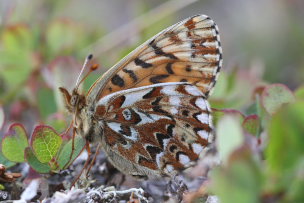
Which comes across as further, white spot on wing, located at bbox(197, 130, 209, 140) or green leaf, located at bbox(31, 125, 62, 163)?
white spot on wing, located at bbox(197, 130, 209, 140)

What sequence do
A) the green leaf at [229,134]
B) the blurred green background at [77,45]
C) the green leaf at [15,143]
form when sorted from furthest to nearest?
the blurred green background at [77,45] < the green leaf at [15,143] < the green leaf at [229,134]

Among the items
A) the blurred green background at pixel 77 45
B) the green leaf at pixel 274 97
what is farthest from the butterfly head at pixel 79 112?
the green leaf at pixel 274 97

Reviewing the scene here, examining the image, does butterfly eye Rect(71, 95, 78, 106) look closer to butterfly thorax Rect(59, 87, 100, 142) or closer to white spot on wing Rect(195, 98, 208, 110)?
butterfly thorax Rect(59, 87, 100, 142)

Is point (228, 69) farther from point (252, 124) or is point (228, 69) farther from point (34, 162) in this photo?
point (34, 162)

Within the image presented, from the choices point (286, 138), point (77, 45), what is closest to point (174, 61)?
point (286, 138)

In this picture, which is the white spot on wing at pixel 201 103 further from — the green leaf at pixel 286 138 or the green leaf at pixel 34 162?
the green leaf at pixel 286 138

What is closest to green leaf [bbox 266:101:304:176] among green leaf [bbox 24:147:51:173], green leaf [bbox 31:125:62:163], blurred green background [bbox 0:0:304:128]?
green leaf [bbox 31:125:62:163]

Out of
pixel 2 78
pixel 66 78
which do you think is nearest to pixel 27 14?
pixel 2 78
